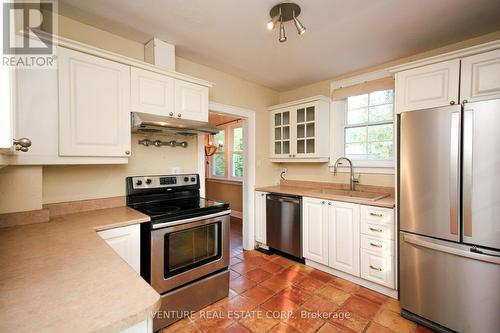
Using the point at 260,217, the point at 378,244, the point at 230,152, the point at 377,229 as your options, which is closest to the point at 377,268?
the point at 378,244

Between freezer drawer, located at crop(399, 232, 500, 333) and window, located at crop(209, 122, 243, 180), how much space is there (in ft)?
11.8

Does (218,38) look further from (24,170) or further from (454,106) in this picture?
(454,106)

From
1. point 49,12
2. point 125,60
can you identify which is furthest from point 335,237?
point 49,12

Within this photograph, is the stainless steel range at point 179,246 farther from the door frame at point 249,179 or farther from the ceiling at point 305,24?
the ceiling at point 305,24

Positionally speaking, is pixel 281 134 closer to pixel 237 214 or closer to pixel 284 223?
pixel 284 223

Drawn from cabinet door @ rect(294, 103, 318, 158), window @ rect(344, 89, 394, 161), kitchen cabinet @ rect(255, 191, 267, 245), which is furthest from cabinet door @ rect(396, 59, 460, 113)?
kitchen cabinet @ rect(255, 191, 267, 245)

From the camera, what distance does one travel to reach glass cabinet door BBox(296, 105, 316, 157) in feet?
10.4

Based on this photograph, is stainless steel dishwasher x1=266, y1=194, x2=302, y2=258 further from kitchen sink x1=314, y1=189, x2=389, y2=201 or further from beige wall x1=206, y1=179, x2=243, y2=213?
beige wall x1=206, y1=179, x2=243, y2=213

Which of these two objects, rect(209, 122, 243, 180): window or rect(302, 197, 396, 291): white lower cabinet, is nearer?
rect(302, 197, 396, 291): white lower cabinet

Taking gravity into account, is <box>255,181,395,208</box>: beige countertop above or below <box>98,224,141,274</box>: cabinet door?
above

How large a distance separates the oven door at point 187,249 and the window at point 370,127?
Result: 2028 millimetres

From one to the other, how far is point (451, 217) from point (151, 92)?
2614 millimetres

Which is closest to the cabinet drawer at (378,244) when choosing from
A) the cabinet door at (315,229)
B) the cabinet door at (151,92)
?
the cabinet door at (315,229)

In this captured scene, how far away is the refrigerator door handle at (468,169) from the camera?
1.63 m
